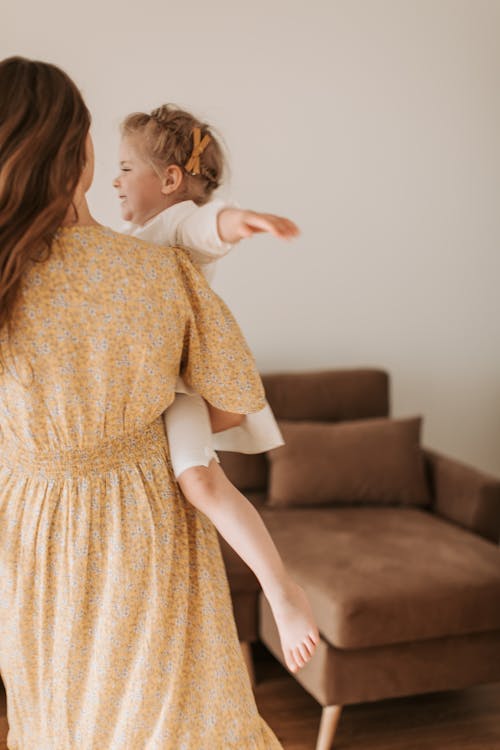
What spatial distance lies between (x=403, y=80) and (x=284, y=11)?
0.55 meters

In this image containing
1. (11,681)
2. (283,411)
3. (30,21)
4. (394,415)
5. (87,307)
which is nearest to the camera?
(87,307)

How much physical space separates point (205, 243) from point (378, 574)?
147cm

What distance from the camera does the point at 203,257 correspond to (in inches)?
52.1

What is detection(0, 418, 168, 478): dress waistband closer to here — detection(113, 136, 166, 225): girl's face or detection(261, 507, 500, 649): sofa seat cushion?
detection(113, 136, 166, 225): girl's face

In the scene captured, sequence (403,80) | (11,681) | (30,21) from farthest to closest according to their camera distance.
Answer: (403,80)
(30,21)
(11,681)

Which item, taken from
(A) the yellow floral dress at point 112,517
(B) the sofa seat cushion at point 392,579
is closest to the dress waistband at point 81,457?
(A) the yellow floral dress at point 112,517

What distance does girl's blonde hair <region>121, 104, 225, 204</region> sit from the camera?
1569 mm

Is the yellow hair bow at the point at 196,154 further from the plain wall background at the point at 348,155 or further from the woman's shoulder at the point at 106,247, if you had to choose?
the plain wall background at the point at 348,155

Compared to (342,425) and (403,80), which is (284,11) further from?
(342,425)

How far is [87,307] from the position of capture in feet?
3.86

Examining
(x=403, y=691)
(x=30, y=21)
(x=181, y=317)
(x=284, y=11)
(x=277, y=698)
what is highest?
(x=284, y=11)

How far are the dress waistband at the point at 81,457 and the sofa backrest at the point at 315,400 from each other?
1812 millimetres

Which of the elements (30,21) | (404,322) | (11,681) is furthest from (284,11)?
(11,681)

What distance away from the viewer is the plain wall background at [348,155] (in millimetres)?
3152
